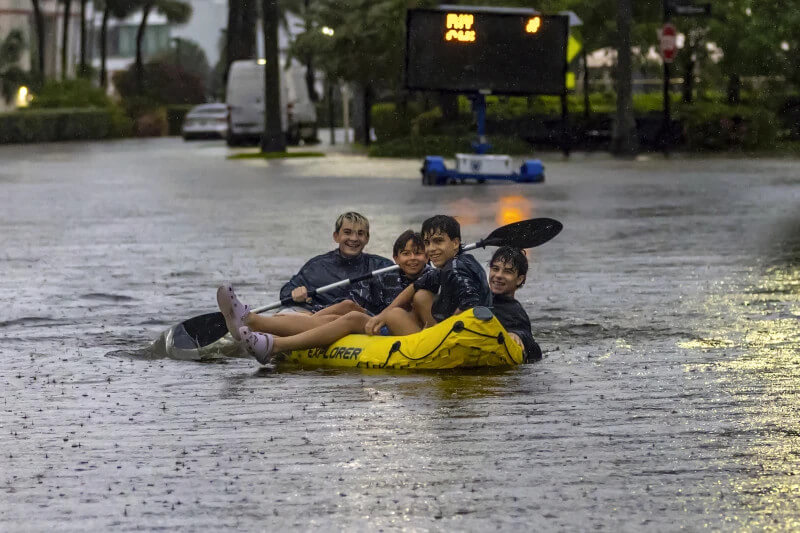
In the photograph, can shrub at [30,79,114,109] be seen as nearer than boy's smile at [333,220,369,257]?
No

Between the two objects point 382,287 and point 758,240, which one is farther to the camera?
point 758,240

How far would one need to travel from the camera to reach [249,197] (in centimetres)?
2652

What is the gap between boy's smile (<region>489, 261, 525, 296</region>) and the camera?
9.99 metres

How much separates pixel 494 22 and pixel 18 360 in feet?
73.5

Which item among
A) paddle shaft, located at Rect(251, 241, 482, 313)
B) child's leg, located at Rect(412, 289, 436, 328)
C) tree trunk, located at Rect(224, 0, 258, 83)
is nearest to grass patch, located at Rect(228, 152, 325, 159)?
tree trunk, located at Rect(224, 0, 258, 83)

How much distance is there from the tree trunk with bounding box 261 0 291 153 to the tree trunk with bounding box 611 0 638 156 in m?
7.83

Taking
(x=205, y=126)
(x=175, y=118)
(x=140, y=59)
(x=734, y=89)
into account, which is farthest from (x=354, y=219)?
(x=140, y=59)

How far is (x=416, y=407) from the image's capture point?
8406mm

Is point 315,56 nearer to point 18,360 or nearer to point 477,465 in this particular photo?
point 18,360

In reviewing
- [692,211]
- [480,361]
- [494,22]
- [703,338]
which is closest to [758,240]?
[692,211]

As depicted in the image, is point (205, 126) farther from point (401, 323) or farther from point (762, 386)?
point (762, 386)

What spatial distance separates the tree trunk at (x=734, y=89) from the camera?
43378 millimetres

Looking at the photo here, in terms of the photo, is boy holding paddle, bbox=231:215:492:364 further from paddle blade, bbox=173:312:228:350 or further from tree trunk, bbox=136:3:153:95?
tree trunk, bbox=136:3:153:95

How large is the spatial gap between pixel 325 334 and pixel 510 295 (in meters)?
1.02
